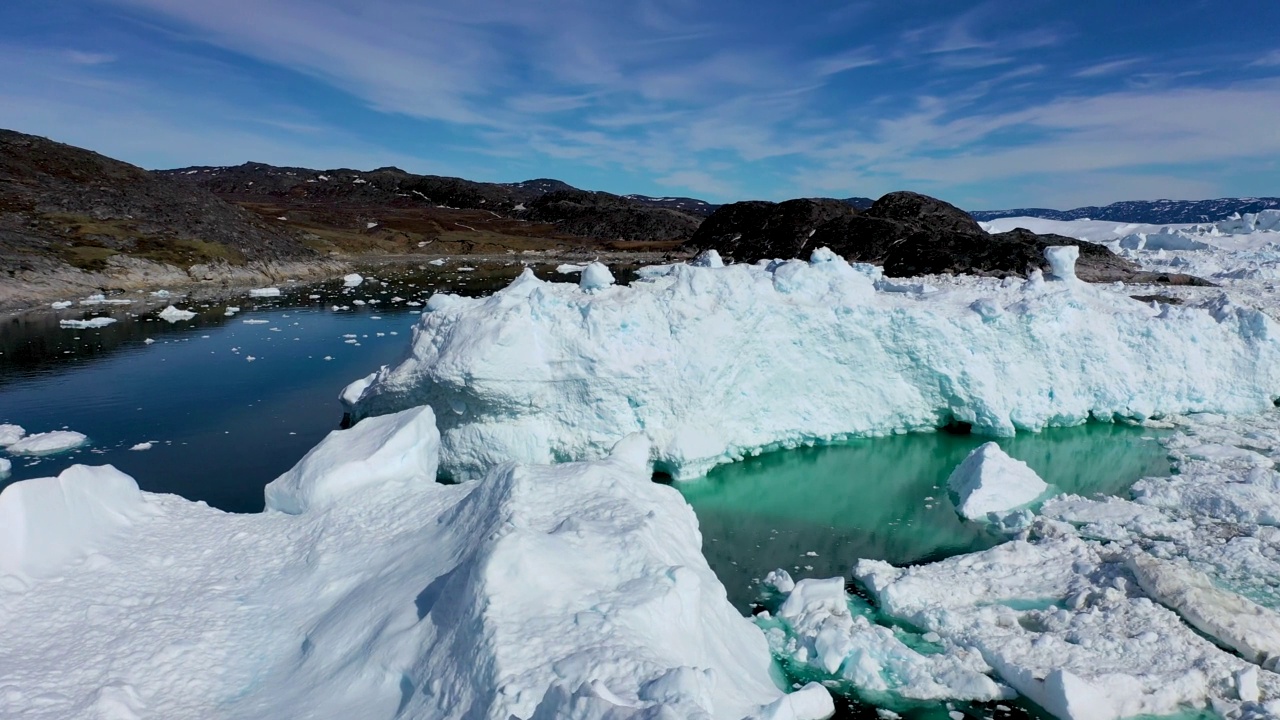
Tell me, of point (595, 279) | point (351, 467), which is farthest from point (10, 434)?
point (595, 279)

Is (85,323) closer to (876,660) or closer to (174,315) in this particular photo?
(174,315)

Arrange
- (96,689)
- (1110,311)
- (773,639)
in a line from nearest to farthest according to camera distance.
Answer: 1. (96,689)
2. (773,639)
3. (1110,311)

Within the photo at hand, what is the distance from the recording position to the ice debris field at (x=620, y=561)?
5.84m

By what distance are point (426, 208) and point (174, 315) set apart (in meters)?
84.3

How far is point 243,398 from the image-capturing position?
17.8 metres

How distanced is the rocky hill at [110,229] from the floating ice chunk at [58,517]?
97.6ft

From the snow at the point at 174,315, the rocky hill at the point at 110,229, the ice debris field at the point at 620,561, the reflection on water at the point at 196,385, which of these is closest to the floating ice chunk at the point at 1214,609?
the ice debris field at the point at 620,561

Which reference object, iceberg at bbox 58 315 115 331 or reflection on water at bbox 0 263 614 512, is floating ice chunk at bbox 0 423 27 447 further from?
iceberg at bbox 58 315 115 331

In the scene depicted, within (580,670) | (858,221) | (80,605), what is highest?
(858,221)

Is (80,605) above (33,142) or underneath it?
underneath

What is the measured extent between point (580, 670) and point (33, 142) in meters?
62.5

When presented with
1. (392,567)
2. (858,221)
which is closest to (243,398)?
(392,567)

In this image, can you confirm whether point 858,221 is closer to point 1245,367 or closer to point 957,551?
point 1245,367

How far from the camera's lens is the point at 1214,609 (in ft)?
25.7
